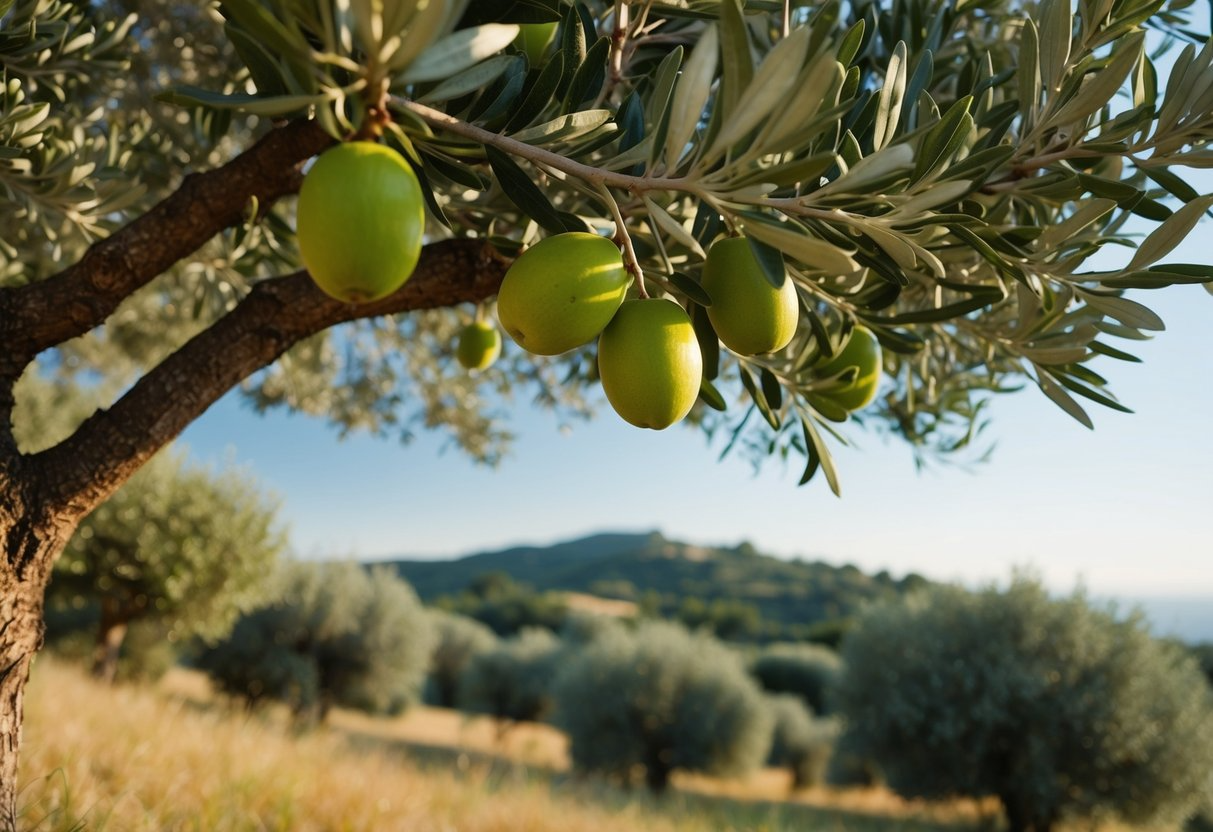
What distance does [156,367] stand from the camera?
1.69 metres

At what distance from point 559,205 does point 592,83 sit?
1.08 metres

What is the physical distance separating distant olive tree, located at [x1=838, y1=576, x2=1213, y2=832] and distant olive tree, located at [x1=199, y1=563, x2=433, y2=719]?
11.0 meters

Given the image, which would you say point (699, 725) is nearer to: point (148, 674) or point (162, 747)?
point (148, 674)

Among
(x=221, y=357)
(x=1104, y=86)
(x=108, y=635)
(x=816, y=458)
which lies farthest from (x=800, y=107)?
(x=108, y=635)

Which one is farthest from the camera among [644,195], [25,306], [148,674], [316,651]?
[316,651]

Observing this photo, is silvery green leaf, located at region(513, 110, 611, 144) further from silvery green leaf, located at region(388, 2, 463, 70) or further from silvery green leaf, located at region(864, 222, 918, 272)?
silvery green leaf, located at region(864, 222, 918, 272)

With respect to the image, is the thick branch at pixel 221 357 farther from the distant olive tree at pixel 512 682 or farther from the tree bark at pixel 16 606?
the distant olive tree at pixel 512 682

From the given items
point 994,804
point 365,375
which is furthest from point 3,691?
point 994,804

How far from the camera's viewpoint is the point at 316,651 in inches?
705

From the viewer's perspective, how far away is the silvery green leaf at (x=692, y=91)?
0.76m

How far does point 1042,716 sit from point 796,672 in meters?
20.0

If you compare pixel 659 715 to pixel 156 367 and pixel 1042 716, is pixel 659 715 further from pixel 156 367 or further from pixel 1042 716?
pixel 156 367

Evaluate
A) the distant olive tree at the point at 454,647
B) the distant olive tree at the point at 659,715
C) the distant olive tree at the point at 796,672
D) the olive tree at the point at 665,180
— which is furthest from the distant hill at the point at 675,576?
the olive tree at the point at 665,180

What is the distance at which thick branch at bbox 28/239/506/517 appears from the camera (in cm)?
164
